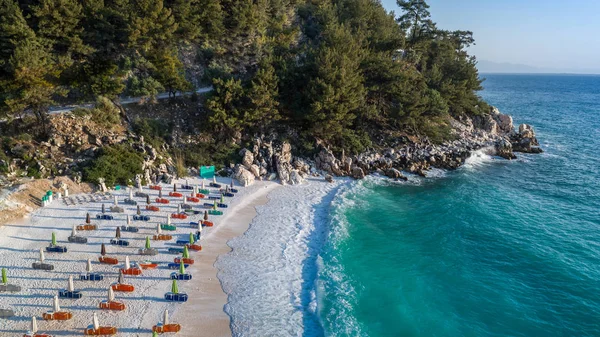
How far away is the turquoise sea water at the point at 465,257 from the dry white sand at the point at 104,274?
21.5 feet

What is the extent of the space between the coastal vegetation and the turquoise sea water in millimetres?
9930

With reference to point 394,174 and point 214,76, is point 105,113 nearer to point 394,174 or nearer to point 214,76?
point 214,76

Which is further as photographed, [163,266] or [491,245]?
[491,245]

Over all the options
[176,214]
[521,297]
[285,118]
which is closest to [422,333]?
[521,297]

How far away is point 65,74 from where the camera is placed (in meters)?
36.8

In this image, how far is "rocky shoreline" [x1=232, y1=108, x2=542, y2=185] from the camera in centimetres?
3778

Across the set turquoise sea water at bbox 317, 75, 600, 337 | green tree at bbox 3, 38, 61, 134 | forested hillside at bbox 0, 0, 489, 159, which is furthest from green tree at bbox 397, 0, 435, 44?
green tree at bbox 3, 38, 61, 134

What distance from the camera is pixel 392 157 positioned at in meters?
43.9

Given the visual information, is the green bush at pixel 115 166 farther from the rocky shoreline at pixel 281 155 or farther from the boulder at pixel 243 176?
the boulder at pixel 243 176

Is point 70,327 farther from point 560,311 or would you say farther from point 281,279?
point 560,311

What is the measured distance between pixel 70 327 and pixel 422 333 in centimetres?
1667

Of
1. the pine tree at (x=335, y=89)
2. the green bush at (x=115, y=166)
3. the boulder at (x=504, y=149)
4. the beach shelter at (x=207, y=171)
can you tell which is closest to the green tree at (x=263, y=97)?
the pine tree at (x=335, y=89)

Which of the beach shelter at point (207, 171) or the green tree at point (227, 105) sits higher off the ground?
the green tree at point (227, 105)

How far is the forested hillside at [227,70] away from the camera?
112 ft
